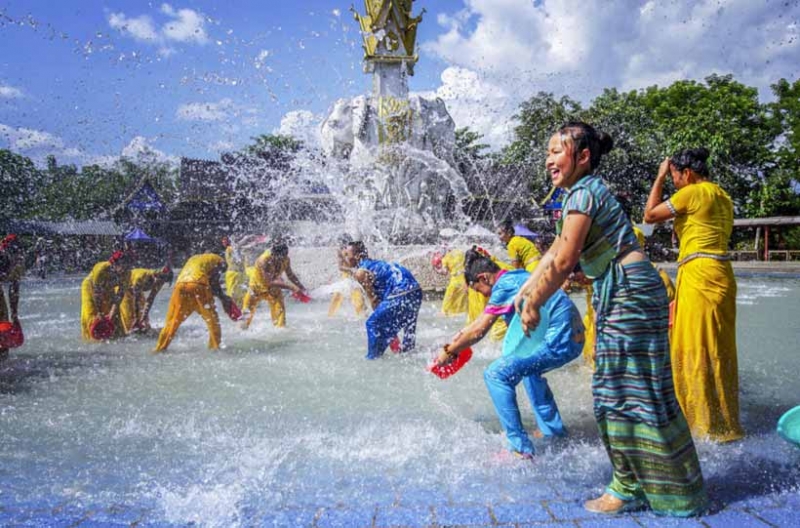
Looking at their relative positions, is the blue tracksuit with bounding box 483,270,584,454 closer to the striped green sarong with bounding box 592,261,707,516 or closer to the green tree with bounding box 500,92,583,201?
the striped green sarong with bounding box 592,261,707,516

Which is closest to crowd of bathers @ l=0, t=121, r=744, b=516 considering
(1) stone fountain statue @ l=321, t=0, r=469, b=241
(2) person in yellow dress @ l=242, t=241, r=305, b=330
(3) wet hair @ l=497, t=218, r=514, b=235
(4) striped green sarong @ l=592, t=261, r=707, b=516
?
(4) striped green sarong @ l=592, t=261, r=707, b=516

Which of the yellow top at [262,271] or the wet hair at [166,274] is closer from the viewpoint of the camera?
the wet hair at [166,274]

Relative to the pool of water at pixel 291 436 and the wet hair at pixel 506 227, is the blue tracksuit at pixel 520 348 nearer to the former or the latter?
the pool of water at pixel 291 436

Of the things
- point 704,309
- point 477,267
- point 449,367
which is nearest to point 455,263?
point 477,267

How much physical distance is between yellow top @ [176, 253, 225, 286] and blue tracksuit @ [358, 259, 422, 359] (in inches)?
74.4

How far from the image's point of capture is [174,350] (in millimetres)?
7012

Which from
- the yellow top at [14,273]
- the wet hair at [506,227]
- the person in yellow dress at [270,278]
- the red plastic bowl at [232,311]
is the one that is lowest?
the red plastic bowl at [232,311]

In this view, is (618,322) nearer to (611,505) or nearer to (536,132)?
(611,505)

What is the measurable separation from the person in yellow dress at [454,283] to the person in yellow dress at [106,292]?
4.59 meters

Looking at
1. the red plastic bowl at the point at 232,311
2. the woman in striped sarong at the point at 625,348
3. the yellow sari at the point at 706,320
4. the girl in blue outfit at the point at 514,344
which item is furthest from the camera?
the red plastic bowl at the point at 232,311

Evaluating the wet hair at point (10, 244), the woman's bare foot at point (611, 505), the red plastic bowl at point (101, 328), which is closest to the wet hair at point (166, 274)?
the red plastic bowl at point (101, 328)

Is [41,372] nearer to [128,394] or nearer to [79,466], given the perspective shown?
[128,394]

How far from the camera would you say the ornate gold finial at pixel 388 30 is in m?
15.3

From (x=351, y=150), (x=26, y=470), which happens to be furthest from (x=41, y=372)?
(x=351, y=150)
